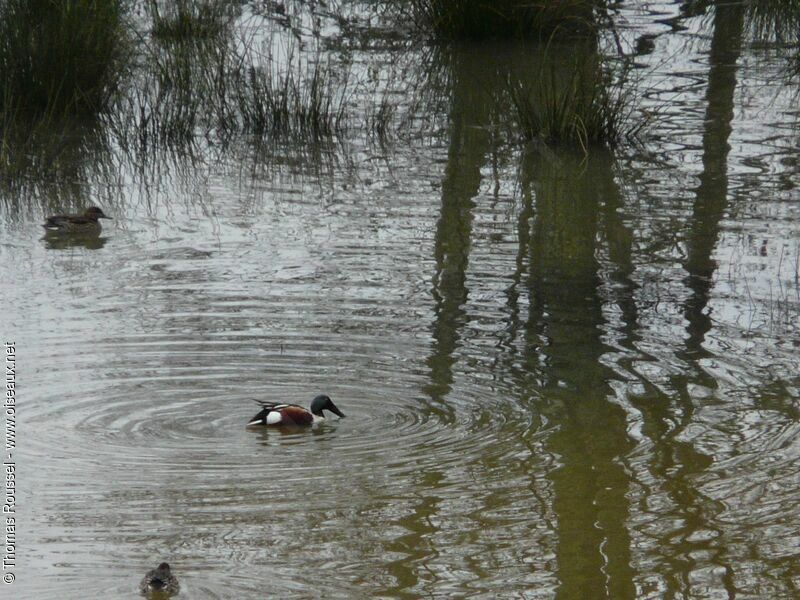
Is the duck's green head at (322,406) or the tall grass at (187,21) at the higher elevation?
the tall grass at (187,21)

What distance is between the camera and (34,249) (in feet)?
31.9

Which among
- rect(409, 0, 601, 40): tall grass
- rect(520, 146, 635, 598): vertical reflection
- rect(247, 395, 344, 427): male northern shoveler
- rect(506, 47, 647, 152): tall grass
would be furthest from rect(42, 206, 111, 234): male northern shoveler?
rect(409, 0, 601, 40): tall grass

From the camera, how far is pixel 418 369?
24.2 feet

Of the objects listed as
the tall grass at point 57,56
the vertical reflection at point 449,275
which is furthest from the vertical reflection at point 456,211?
the tall grass at point 57,56

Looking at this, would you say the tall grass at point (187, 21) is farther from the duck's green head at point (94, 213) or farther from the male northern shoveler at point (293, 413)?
the male northern shoveler at point (293, 413)

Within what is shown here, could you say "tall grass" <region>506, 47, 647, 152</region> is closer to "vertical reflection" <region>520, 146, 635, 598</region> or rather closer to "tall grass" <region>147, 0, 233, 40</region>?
"vertical reflection" <region>520, 146, 635, 598</region>

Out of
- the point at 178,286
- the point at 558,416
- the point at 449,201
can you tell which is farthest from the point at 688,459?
the point at 449,201

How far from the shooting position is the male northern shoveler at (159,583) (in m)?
4.74

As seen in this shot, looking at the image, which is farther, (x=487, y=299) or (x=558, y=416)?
(x=487, y=299)

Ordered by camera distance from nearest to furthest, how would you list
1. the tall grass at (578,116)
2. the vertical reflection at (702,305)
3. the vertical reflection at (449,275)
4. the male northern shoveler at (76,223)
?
1. the vertical reflection at (449,275)
2. the vertical reflection at (702,305)
3. the male northern shoveler at (76,223)
4. the tall grass at (578,116)

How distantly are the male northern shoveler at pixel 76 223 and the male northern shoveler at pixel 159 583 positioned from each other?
5473mm

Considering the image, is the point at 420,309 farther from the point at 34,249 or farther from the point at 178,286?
the point at 34,249

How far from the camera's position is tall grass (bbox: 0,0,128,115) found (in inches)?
495

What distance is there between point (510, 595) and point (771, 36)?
1376 cm
